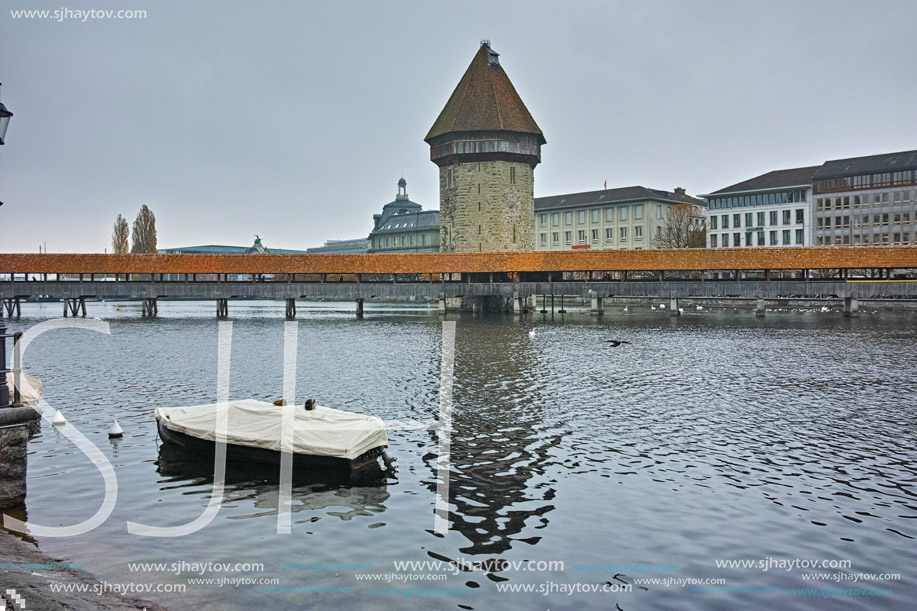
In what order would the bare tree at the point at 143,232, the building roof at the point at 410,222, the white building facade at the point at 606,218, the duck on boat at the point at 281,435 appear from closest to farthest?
1. the duck on boat at the point at 281,435
2. the bare tree at the point at 143,232
3. the white building facade at the point at 606,218
4. the building roof at the point at 410,222

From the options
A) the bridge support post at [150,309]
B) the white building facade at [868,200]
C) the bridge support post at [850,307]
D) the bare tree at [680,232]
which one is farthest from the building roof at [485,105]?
the white building facade at [868,200]

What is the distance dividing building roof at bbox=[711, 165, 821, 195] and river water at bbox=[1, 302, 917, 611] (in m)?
61.4

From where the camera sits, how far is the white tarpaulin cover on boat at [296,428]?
11.3m

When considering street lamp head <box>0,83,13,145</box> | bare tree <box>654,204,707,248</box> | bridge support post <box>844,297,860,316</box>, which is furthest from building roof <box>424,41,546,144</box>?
street lamp head <box>0,83,13,145</box>

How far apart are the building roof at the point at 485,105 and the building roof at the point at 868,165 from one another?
111 feet

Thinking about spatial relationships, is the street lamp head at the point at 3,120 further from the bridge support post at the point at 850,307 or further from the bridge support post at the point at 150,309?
the bridge support post at the point at 150,309

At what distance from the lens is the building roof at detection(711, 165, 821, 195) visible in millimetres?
77694

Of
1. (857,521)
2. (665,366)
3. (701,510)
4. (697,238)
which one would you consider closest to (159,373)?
(665,366)

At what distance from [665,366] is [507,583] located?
17522mm

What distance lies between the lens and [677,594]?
294 inches

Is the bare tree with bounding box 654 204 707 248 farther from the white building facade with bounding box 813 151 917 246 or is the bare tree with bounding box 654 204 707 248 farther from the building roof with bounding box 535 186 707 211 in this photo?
the white building facade with bounding box 813 151 917 246

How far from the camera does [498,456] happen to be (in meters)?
12.5

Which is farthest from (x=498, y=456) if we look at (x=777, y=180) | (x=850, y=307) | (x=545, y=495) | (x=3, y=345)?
(x=777, y=180)

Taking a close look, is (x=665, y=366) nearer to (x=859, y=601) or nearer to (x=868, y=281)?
(x=859, y=601)
